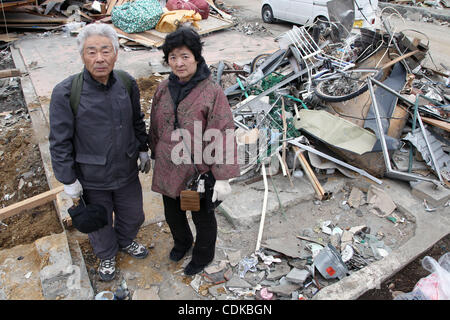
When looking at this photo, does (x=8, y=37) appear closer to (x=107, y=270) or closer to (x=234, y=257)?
(x=107, y=270)

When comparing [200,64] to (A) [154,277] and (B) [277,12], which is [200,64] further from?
(B) [277,12]

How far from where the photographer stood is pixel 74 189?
7.54 ft

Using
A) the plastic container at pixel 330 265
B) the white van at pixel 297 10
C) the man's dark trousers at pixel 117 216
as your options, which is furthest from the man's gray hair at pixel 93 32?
the white van at pixel 297 10

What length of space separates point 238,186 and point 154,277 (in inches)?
61.9

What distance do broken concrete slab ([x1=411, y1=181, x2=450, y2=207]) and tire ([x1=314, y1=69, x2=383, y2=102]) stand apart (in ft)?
4.81

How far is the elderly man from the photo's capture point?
6.98 feet

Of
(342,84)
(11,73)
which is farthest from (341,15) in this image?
(11,73)

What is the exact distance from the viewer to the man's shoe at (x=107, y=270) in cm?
279

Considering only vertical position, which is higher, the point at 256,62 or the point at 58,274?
Answer: the point at 256,62

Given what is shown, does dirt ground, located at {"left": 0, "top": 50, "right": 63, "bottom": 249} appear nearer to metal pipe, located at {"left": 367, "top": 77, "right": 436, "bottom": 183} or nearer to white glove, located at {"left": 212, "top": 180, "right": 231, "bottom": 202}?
white glove, located at {"left": 212, "top": 180, "right": 231, "bottom": 202}

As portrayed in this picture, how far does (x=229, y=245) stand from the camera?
3277mm

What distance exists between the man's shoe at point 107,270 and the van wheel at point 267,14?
11647 millimetres

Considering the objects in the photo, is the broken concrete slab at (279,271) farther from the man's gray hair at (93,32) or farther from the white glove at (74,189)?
the man's gray hair at (93,32)

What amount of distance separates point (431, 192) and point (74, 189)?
3889 millimetres
